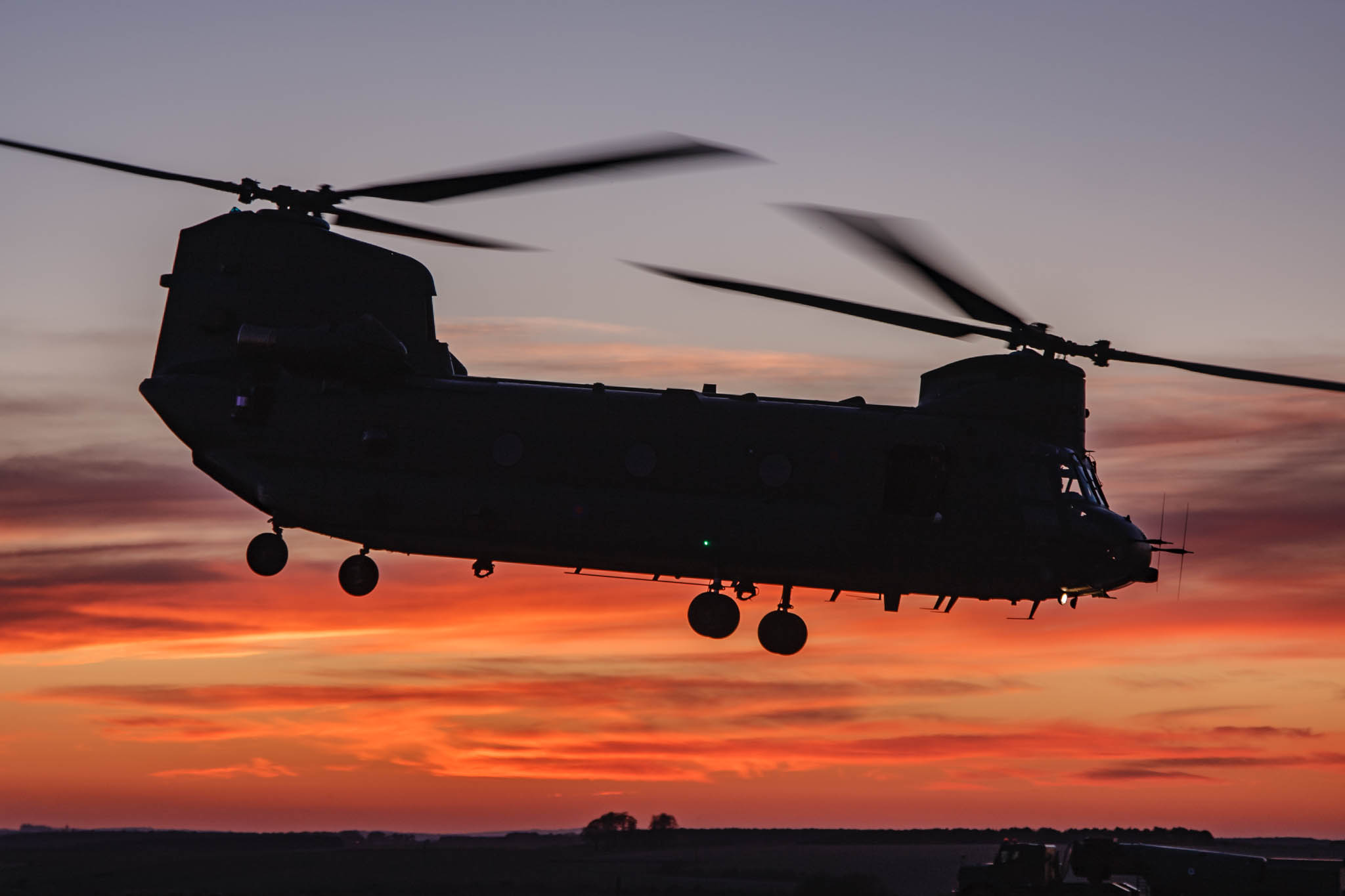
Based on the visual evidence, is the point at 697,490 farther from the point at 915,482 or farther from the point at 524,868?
the point at 524,868

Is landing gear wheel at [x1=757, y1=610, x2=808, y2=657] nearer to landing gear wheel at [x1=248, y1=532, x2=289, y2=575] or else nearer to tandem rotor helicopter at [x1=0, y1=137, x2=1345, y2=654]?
tandem rotor helicopter at [x1=0, y1=137, x2=1345, y2=654]

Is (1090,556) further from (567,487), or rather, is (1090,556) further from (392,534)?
(392,534)

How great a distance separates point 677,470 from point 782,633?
12.3 ft

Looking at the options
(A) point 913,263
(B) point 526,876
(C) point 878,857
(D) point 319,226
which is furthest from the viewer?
(C) point 878,857

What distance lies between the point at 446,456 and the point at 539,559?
8.45ft

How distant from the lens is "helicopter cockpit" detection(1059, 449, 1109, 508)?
25.6 metres

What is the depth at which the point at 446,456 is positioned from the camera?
25.0 m

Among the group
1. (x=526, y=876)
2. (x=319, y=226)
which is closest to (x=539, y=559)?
(x=319, y=226)

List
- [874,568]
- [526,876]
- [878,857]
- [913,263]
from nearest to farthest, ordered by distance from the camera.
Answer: [913,263] < [874,568] < [526,876] < [878,857]

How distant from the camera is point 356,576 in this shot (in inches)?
1018

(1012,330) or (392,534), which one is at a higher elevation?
(1012,330)

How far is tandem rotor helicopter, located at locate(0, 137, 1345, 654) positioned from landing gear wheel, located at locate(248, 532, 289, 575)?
5 centimetres

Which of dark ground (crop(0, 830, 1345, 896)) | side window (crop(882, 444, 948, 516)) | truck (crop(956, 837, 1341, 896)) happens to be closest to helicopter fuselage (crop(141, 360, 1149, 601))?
side window (crop(882, 444, 948, 516))

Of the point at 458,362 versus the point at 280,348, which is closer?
the point at 280,348
